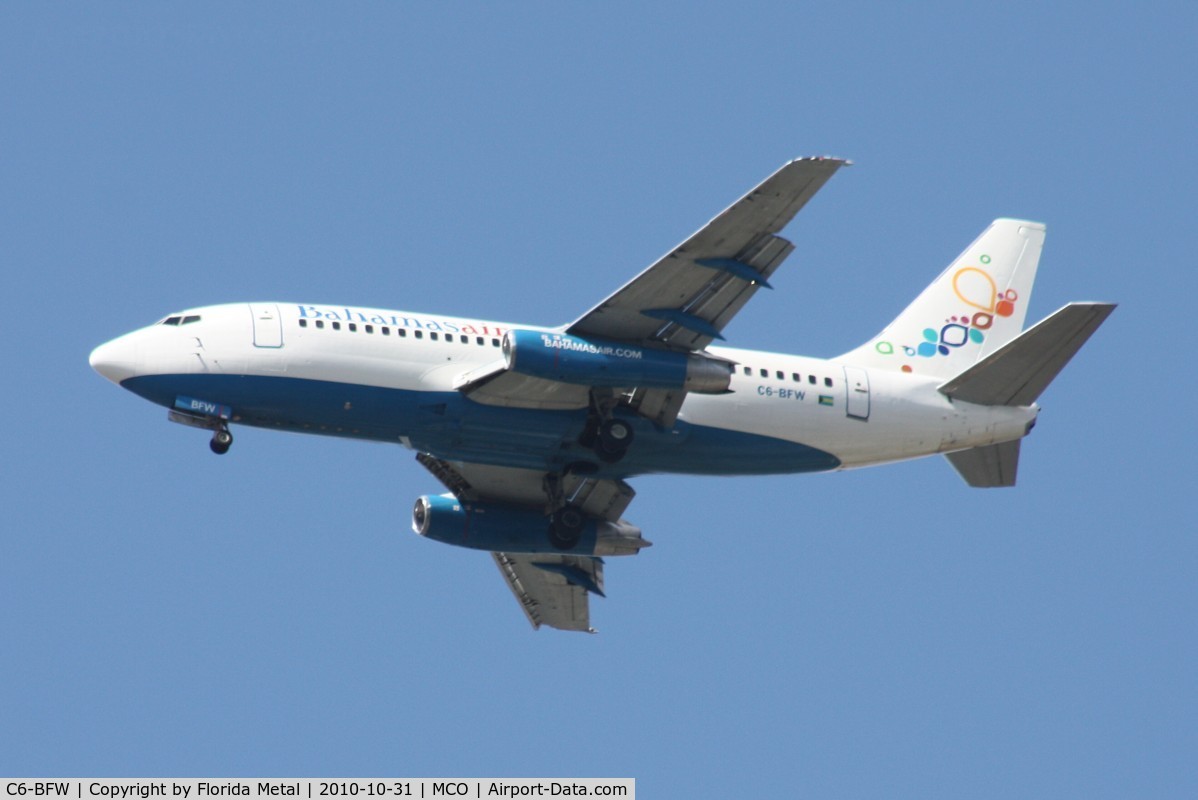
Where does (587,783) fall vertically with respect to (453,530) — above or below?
below

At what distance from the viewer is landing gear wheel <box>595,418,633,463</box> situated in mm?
48688

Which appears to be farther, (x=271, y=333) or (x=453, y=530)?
(x=453, y=530)

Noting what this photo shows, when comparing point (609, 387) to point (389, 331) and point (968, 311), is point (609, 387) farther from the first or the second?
point (968, 311)

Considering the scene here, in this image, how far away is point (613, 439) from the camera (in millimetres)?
48656

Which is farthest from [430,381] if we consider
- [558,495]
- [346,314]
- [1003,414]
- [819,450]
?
[1003,414]

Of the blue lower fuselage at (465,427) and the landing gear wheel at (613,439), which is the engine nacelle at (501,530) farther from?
the landing gear wheel at (613,439)

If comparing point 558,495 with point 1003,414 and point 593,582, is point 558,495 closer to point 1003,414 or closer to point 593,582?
point 593,582

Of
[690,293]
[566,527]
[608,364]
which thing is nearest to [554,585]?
[566,527]

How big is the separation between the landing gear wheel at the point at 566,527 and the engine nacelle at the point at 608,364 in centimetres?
662

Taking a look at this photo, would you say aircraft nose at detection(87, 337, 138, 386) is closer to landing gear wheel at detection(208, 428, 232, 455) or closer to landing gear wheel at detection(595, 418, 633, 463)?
landing gear wheel at detection(208, 428, 232, 455)

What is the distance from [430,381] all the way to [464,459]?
A: 3153 mm

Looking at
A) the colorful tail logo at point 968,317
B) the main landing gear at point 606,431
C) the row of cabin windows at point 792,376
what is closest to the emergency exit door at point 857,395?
the row of cabin windows at point 792,376

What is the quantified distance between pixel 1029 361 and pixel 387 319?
15.9 meters

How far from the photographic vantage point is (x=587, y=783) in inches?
1697
